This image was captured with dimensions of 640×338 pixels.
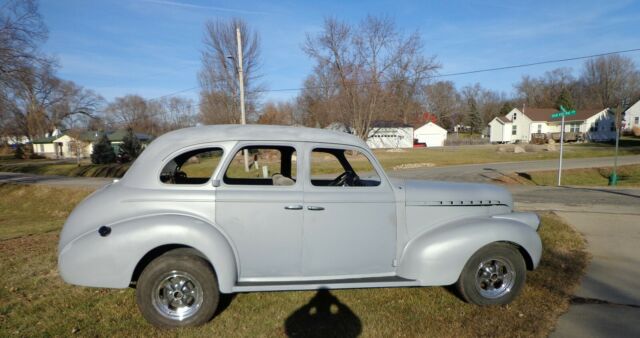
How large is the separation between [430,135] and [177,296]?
5923 cm

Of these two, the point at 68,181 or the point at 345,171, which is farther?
the point at 68,181

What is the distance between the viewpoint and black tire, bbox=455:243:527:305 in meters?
3.70

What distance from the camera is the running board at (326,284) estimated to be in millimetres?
3359

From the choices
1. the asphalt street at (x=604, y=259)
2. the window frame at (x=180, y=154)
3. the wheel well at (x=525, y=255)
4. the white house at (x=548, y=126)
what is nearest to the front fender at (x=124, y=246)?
the window frame at (x=180, y=154)

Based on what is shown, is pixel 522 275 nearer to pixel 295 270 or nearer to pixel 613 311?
pixel 613 311

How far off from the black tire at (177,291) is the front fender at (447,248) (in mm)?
1925

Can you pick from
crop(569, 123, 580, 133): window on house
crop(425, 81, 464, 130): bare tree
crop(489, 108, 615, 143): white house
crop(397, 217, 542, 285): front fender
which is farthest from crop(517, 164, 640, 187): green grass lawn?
crop(425, 81, 464, 130): bare tree

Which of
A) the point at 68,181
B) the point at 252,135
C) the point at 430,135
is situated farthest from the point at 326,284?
the point at 430,135

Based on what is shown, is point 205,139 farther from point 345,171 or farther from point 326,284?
point 326,284

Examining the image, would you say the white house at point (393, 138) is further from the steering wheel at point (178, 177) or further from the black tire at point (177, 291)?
the black tire at point (177, 291)

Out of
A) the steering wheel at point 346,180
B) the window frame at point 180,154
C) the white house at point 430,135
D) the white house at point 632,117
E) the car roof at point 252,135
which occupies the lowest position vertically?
the steering wheel at point 346,180

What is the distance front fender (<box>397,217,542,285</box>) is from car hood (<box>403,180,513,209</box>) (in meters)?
0.29

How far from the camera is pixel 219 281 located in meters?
3.26

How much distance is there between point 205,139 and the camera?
3.53 metres
